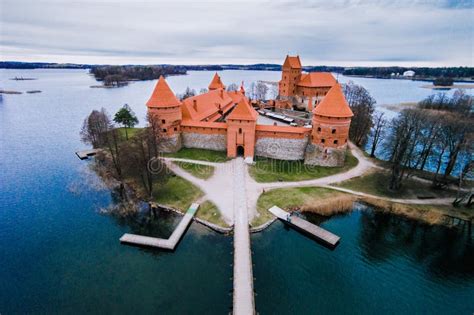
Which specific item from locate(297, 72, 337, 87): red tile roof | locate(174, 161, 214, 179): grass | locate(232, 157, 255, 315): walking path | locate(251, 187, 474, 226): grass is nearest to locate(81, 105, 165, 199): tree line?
locate(174, 161, 214, 179): grass

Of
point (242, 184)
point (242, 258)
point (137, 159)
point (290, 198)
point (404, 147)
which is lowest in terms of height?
point (242, 258)

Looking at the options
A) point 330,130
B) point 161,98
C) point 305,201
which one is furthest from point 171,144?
point 330,130

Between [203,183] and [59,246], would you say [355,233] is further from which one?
[59,246]

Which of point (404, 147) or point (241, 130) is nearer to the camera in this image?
point (404, 147)

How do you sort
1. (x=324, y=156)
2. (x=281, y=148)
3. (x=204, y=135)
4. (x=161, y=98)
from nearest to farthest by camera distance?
(x=324, y=156) < (x=161, y=98) < (x=281, y=148) < (x=204, y=135)

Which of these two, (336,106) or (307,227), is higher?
(336,106)

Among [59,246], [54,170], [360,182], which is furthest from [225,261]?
[54,170]

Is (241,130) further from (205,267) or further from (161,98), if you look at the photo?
(205,267)

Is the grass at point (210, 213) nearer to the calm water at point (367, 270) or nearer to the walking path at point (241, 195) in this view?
the walking path at point (241, 195)
